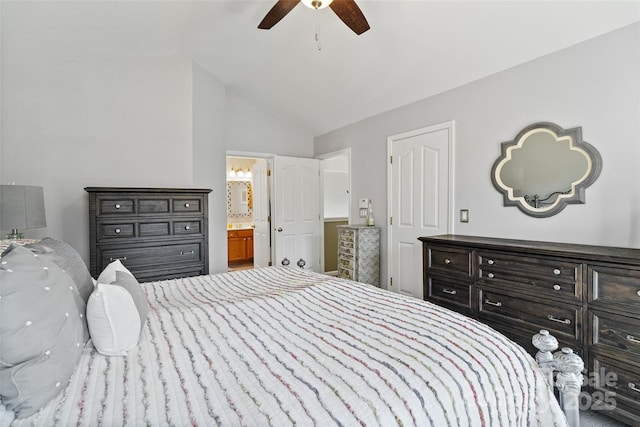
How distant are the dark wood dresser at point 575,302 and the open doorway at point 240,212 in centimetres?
511

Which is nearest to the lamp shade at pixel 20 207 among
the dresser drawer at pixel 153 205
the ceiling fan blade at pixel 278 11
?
the dresser drawer at pixel 153 205

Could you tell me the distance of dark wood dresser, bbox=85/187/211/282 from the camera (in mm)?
2723

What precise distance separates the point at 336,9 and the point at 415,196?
7.31ft

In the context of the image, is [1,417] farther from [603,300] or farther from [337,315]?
[603,300]

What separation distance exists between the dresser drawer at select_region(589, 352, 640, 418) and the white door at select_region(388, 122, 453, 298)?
1.66 metres

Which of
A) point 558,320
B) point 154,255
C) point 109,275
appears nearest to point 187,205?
point 154,255

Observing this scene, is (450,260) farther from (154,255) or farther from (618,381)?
(154,255)

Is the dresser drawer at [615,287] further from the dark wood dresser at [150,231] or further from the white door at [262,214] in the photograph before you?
the white door at [262,214]

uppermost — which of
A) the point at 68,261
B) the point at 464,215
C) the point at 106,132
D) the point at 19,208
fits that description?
the point at 106,132

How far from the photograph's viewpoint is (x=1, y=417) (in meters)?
0.73

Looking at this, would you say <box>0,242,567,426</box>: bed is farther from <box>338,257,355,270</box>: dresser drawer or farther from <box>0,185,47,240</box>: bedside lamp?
<box>338,257,355,270</box>: dresser drawer

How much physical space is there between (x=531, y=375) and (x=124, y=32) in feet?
12.9

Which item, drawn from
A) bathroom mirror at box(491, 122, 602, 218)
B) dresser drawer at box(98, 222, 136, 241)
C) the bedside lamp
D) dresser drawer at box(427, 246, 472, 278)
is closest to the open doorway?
dresser drawer at box(98, 222, 136, 241)

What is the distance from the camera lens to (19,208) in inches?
90.1
